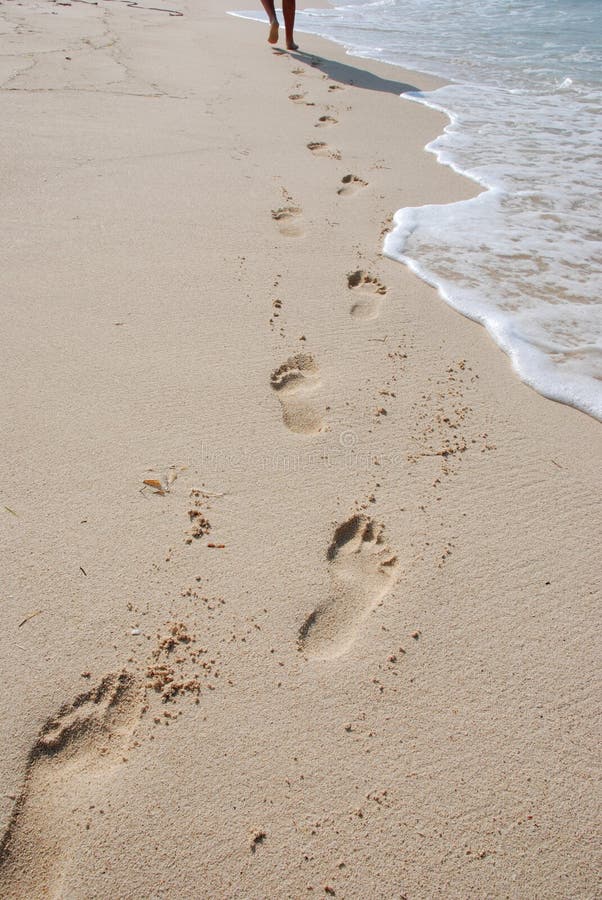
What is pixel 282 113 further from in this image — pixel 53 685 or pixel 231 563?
pixel 53 685

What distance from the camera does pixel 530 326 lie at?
219 centimetres

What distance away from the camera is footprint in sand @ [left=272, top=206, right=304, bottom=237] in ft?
8.56

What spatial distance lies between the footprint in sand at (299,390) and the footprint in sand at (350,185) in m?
1.43

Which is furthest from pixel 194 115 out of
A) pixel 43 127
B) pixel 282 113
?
pixel 43 127

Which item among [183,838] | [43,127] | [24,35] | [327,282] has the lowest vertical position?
[183,838]

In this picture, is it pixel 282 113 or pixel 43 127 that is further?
pixel 282 113

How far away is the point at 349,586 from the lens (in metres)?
1.35

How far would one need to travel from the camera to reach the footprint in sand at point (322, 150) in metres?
3.36

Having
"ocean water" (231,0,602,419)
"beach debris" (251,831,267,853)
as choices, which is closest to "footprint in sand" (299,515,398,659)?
"beach debris" (251,831,267,853)

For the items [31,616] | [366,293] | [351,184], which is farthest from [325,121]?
[31,616]

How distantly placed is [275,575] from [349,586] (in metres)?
0.17

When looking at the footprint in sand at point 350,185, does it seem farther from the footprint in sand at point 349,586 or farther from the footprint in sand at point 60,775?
the footprint in sand at point 60,775

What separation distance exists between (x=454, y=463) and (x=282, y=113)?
125 inches

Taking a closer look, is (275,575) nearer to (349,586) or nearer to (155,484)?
(349,586)
